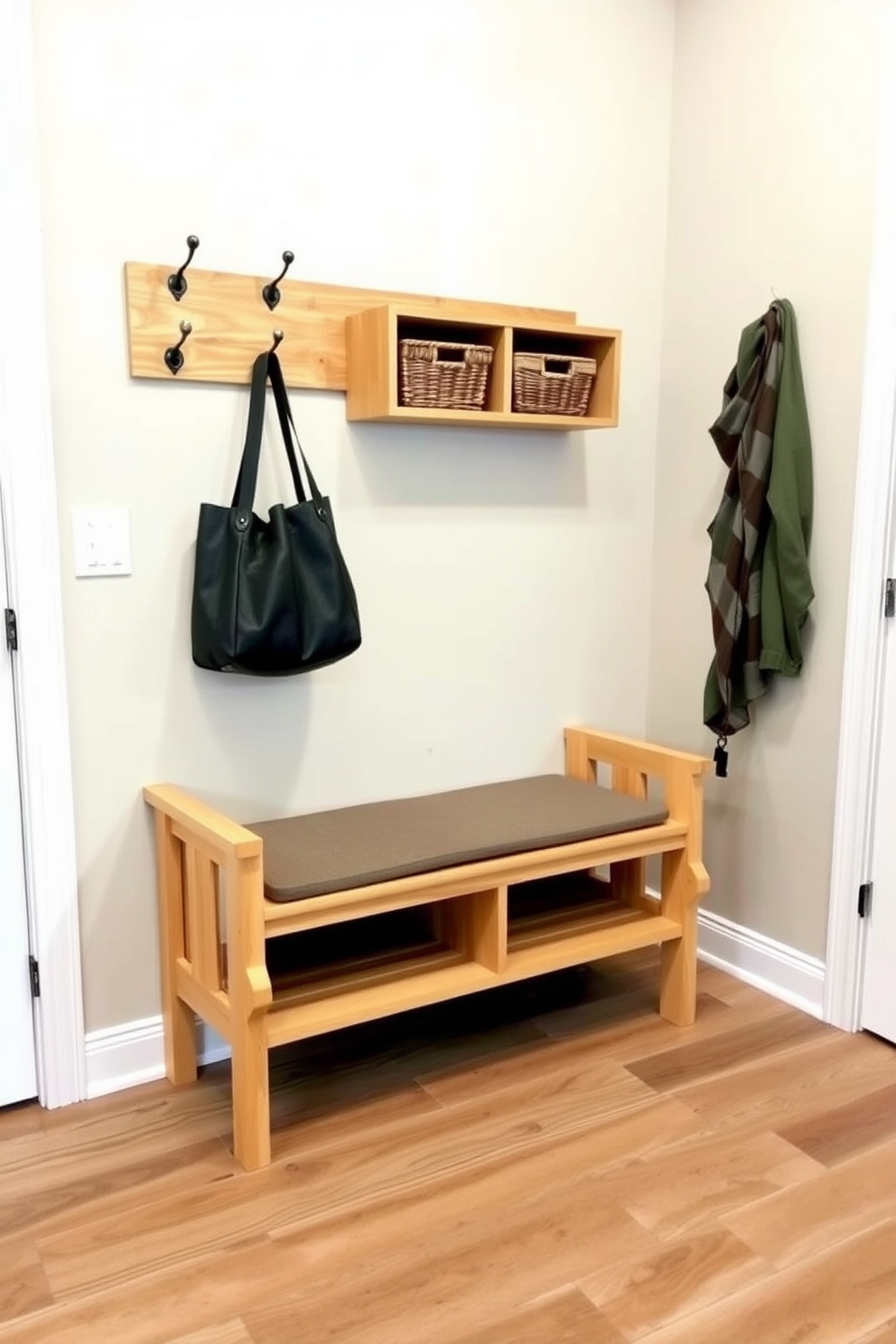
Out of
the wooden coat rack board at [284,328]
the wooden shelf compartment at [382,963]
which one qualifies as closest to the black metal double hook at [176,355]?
the wooden coat rack board at [284,328]

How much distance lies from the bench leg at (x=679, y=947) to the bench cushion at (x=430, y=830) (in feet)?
0.47

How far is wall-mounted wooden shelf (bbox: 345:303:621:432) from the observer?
89.0 inches

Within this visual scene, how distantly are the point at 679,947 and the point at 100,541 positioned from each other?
1.55 meters

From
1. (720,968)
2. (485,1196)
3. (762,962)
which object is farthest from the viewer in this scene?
(720,968)

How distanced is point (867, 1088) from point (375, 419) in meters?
1.75

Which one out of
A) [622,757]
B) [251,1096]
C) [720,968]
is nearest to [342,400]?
[622,757]

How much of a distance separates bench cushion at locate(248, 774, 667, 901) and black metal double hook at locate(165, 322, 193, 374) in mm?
957

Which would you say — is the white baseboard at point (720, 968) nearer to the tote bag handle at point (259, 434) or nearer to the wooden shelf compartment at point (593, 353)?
the tote bag handle at point (259, 434)

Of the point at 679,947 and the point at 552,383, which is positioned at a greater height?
the point at 552,383

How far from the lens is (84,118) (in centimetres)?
207

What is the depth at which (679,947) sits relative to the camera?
99.8 inches

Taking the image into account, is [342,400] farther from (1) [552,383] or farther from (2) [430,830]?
(2) [430,830]

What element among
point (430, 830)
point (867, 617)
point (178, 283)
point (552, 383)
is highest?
point (178, 283)

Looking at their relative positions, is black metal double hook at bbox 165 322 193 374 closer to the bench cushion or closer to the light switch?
the light switch
